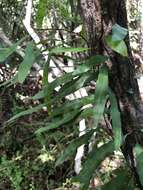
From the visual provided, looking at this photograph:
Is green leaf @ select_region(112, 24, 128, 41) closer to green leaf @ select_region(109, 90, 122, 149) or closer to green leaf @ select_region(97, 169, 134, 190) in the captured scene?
green leaf @ select_region(109, 90, 122, 149)

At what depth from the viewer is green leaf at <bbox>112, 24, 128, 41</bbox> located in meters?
1.12

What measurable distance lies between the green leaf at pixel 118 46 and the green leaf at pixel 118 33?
1cm

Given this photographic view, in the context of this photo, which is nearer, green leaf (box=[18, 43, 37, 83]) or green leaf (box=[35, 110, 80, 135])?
green leaf (box=[18, 43, 37, 83])

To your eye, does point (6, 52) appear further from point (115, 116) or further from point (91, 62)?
point (115, 116)

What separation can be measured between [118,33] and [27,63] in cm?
28

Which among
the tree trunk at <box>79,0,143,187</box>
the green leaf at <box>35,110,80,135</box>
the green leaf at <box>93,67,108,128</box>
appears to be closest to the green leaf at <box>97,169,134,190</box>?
Result: the tree trunk at <box>79,0,143,187</box>

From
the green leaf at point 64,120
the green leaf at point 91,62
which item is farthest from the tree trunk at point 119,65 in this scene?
the green leaf at point 64,120

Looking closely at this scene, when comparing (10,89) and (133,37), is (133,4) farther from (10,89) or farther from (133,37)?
(10,89)

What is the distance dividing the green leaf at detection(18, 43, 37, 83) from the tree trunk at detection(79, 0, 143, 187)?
173 mm

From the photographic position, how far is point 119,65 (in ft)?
4.03

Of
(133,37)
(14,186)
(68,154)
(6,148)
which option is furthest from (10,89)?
(68,154)

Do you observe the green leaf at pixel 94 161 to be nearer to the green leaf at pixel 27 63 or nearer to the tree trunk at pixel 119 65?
the tree trunk at pixel 119 65

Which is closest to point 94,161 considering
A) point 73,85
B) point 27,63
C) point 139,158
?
point 139,158

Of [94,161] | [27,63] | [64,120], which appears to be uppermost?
[27,63]
